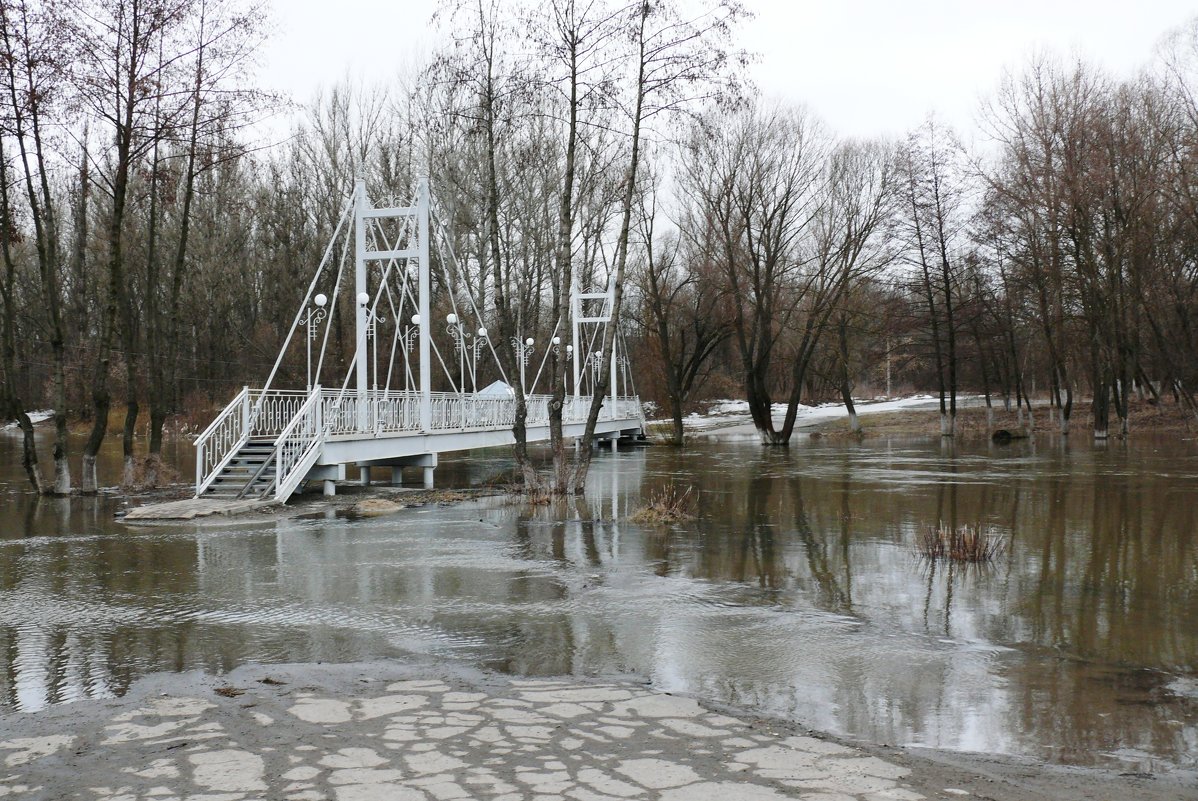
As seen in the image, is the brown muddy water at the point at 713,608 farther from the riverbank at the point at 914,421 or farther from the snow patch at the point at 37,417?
the snow patch at the point at 37,417

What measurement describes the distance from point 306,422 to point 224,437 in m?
1.83

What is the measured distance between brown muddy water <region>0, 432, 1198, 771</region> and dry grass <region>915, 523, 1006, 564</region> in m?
0.23

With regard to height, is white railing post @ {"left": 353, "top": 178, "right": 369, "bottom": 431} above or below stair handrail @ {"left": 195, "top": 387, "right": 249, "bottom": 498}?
above

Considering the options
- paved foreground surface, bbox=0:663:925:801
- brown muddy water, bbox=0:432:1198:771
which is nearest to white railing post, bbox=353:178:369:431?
brown muddy water, bbox=0:432:1198:771

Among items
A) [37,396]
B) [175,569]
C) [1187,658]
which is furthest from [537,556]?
[37,396]

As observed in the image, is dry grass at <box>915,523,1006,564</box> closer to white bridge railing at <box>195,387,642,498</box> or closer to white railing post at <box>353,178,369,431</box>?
white bridge railing at <box>195,387,642,498</box>

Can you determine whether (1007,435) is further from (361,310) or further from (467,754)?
(467,754)

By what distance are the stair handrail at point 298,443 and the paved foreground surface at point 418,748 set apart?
1022 cm

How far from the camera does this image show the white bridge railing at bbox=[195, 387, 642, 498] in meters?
16.0

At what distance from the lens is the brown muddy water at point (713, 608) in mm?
5340

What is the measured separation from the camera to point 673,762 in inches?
168

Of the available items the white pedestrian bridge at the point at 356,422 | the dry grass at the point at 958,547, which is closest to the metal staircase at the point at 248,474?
the white pedestrian bridge at the point at 356,422

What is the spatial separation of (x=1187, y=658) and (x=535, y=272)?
114 feet

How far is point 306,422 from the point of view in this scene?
1677cm
